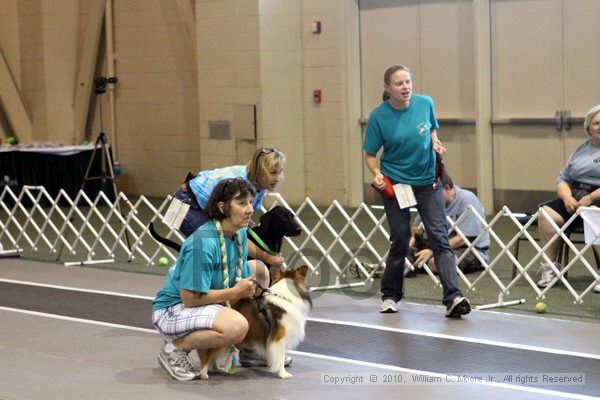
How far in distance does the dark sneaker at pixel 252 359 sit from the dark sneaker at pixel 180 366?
24 cm

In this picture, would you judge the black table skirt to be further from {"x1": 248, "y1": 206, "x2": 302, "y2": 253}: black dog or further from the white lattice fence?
{"x1": 248, "y1": 206, "x2": 302, "y2": 253}: black dog

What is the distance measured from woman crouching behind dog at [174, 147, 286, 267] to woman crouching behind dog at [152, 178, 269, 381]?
0.25 meters

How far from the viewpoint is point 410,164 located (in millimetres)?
5273

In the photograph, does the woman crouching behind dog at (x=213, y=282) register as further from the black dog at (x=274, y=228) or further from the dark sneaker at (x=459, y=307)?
the dark sneaker at (x=459, y=307)

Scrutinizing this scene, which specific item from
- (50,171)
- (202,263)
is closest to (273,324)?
(202,263)

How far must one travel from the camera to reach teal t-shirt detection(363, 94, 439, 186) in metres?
5.23

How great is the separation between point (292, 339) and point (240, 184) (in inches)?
26.1

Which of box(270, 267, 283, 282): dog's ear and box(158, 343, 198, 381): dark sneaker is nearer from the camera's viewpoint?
box(158, 343, 198, 381): dark sneaker

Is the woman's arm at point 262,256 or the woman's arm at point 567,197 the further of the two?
the woman's arm at point 567,197

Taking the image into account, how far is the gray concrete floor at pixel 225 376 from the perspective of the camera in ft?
12.9

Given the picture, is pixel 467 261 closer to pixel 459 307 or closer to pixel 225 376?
pixel 459 307

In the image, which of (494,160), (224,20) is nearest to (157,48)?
(224,20)

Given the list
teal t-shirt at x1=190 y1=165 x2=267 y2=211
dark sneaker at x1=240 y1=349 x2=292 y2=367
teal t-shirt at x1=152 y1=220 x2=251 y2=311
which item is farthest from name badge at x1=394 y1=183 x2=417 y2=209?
teal t-shirt at x1=152 y1=220 x2=251 y2=311

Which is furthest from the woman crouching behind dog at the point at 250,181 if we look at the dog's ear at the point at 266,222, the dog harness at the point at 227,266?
the dog harness at the point at 227,266
